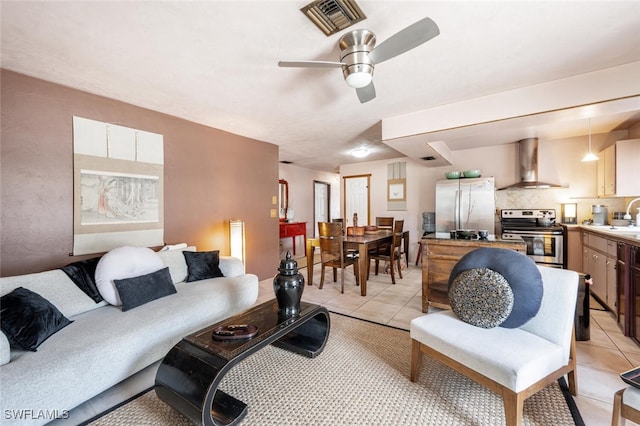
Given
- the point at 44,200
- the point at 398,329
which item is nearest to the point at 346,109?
the point at 398,329

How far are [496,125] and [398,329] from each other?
2509 mm

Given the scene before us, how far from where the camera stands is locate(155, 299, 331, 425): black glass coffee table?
1.31m

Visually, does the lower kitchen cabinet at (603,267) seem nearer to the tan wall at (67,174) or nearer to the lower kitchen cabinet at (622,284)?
the lower kitchen cabinet at (622,284)

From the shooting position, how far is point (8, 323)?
1.59 metres

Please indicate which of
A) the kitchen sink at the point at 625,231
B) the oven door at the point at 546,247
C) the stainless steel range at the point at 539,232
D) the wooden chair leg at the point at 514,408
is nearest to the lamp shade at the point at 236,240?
the wooden chair leg at the point at 514,408

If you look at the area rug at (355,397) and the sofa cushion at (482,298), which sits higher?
the sofa cushion at (482,298)

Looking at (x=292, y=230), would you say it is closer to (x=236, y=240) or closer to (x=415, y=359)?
(x=236, y=240)

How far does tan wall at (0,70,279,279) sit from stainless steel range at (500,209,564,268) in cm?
436

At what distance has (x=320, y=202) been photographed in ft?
27.1

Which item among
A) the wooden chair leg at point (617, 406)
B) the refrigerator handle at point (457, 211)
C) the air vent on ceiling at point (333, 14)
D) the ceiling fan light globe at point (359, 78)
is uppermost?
the air vent on ceiling at point (333, 14)

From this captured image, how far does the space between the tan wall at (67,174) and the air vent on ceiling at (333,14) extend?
2548 mm

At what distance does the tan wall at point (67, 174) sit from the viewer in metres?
2.25

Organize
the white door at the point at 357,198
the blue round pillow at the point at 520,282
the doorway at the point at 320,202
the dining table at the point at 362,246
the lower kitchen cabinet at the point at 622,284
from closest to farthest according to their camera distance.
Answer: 1. the blue round pillow at the point at 520,282
2. the lower kitchen cabinet at the point at 622,284
3. the dining table at the point at 362,246
4. the white door at the point at 357,198
5. the doorway at the point at 320,202

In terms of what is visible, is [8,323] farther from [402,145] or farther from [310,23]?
[402,145]
